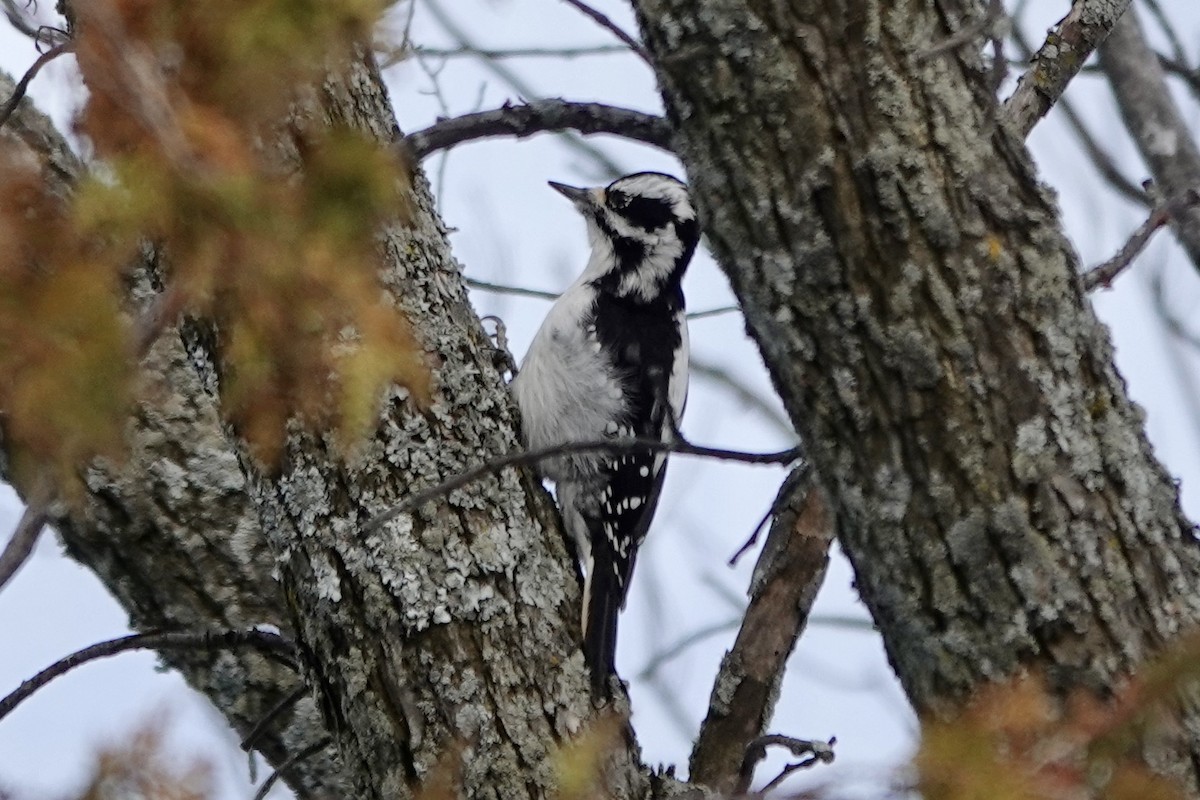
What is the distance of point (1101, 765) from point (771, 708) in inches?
68.5

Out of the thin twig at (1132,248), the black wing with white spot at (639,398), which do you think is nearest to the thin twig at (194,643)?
the black wing with white spot at (639,398)

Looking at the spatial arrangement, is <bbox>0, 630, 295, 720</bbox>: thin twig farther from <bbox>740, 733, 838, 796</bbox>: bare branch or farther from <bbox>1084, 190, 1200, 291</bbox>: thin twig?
<bbox>1084, 190, 1200, 291</bbox>: thin twig

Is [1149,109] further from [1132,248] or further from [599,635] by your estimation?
[599,635]

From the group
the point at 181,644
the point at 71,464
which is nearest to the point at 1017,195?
the point at 71,464

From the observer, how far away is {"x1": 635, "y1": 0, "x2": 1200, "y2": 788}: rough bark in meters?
1.97

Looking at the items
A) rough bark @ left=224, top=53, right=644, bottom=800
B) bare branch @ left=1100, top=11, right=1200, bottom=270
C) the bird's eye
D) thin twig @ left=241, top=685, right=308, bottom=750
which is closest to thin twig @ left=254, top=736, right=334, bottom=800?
thin twig @ left=241, top=685, right=308, bottom=750

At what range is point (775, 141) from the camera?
6.52 ft

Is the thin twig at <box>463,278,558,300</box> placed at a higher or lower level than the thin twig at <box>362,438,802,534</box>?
higher

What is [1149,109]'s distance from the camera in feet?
16.2

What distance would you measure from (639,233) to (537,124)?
2233mm

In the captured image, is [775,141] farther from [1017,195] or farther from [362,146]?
[362,146]

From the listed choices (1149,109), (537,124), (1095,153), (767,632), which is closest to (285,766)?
(767,632)

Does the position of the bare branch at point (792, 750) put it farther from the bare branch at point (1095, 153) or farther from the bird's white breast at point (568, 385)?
the bare branch at point (1095, 153)

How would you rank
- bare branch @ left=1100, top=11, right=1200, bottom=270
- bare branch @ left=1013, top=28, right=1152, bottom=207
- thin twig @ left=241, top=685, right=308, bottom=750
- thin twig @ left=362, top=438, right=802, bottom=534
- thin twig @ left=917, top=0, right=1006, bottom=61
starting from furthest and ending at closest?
bare branch @ left=1013, top=28, right=1152, bottom=207
bare branch @ left=1100, top=11, right=1200, bottom=270
thin twig @ left=241, top=685, right=308, bottom=750
thin twig @ left=362, top=438, right=802, bottom=534
thin twig @ left=917, top=0, right=1006, bottom=61
